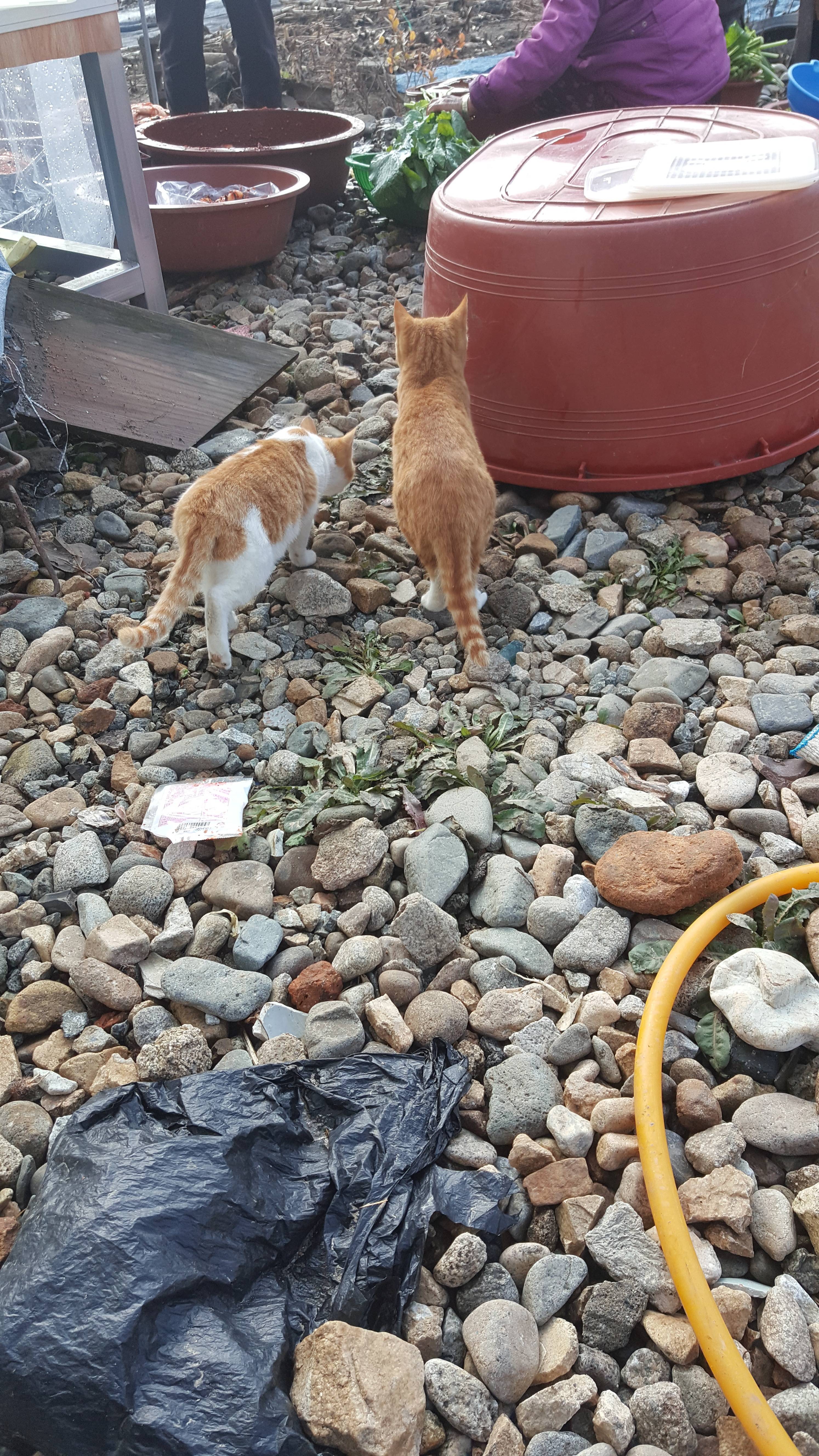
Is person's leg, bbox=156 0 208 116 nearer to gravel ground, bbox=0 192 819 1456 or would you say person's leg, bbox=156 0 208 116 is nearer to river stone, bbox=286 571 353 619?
gravel ground, bbox=0 192 819 1456

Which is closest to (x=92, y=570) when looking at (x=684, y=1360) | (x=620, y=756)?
(x=620, y=756)

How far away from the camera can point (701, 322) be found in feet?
10.3

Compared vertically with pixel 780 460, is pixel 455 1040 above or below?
below

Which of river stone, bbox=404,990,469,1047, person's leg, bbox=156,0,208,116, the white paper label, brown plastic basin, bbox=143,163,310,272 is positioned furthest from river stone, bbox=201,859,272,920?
person's leg, bbox=156,0,208,116

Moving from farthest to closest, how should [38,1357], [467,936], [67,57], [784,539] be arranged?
[67,57] → [784,539] → [467,936] → [38,1357]

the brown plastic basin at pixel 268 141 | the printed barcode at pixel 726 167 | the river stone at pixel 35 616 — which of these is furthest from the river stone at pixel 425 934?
the brown plastic basin at pixel 268 141

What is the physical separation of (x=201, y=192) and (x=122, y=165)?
1.47m

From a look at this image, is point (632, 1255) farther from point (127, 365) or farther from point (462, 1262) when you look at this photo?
point (127, 365)

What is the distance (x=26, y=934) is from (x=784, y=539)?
2.71 metres

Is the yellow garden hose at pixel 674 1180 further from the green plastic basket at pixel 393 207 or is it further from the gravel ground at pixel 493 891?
the green plastic basket at pixel 393 207

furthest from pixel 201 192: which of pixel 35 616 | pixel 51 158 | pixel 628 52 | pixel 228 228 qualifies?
pixel 35 616

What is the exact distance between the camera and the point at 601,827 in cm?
242

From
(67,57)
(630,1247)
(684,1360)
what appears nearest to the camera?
(684,1360)

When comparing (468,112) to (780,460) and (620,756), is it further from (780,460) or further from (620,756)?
(620,756)
